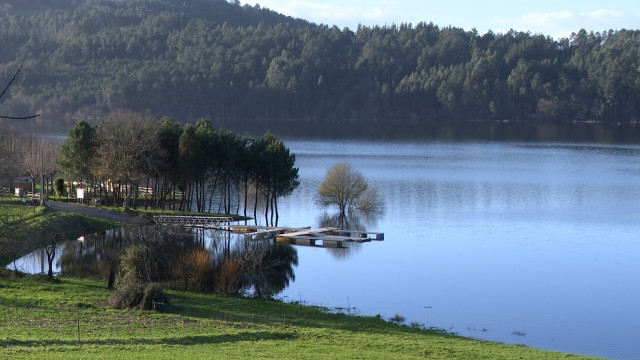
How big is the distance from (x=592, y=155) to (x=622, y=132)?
50.5 meters

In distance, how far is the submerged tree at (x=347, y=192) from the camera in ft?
221

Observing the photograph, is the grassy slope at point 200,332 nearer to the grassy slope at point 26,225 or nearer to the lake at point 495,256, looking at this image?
the lake at point 495,256

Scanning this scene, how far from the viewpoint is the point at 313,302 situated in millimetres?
36906

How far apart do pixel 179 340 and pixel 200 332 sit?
1952 millimetres

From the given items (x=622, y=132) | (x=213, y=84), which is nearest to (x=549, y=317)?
(x=622, y=132)

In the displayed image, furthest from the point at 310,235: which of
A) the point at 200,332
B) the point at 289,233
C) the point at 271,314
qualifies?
the point at 200,332

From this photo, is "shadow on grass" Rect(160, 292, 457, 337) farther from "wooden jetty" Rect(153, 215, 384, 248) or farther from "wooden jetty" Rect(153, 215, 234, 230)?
"wooden jetty" Rect(153, 215, 234, 230)

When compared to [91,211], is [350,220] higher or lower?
lower

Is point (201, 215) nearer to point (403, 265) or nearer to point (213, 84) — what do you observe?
point (403, 265)

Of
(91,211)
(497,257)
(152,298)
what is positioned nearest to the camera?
(152,298)

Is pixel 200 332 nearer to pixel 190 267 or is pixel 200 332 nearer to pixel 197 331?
pixel 197 331

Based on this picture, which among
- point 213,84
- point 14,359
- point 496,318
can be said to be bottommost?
point 496,318

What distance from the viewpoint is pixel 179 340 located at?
23609 mm

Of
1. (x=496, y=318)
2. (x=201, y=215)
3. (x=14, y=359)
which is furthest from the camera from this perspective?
(x=201, y=215)
